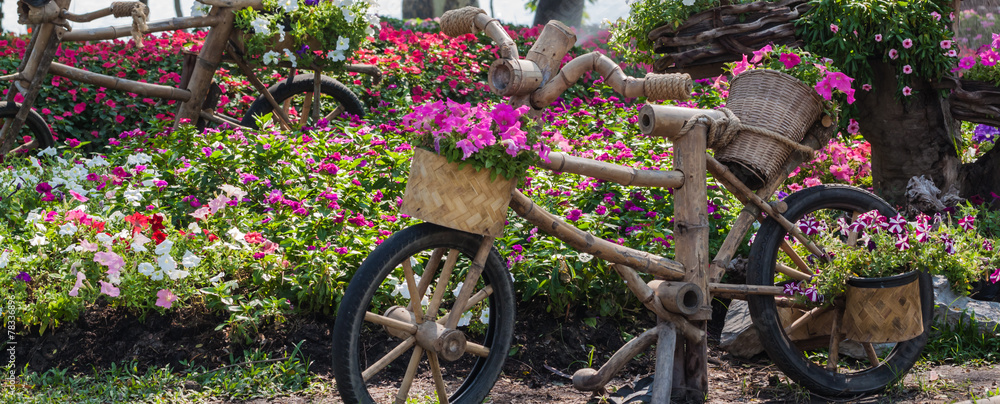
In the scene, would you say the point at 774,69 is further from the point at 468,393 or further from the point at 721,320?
the point at 468,393

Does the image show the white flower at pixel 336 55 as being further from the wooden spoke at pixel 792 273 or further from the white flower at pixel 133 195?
the wooden spoke at pixel 792 273

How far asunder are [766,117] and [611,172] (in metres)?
0.77

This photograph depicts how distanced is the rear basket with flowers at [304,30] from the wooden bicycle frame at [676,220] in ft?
8.77

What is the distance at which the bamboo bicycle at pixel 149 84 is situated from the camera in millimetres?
4707

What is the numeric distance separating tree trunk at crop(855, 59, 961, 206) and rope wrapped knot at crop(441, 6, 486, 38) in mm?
2566

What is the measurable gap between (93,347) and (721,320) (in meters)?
2.84

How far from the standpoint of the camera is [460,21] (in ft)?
8.83

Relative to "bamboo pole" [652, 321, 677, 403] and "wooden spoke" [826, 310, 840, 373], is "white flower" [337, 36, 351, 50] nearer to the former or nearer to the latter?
"bamboo pole" [652, 321, 677, 403]

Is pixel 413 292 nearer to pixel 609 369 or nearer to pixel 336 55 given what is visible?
pixel 609 369

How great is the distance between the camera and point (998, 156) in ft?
14.8

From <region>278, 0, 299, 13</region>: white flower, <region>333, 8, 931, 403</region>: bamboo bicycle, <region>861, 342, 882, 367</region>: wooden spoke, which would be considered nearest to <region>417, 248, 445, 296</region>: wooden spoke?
<region>333, 8, 931, 403</region>: bamboo bicycle

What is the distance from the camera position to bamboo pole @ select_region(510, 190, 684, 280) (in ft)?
7.80

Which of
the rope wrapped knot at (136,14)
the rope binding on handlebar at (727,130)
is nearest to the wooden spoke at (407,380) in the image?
the rope binding on handlebar at (727,130)

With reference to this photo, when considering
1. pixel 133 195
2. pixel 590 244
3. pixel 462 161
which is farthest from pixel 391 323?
pixel 133 195
